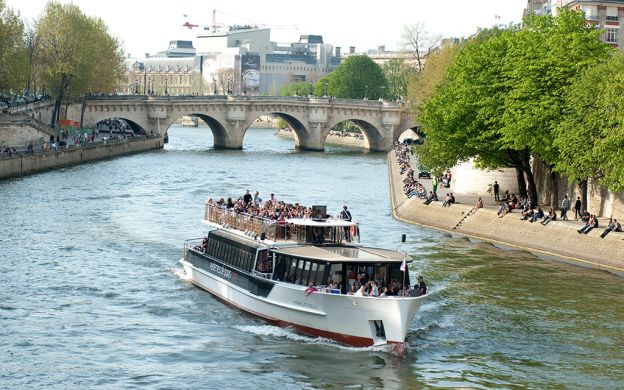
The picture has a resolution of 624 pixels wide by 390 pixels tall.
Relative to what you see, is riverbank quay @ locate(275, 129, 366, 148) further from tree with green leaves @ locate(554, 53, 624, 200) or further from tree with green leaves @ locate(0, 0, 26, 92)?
tree with green leaves @ locate(554, 53, 624, 200)

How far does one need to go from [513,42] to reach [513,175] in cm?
1077

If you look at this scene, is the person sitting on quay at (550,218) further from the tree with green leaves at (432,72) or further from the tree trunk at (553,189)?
the tree with green leaves at (432,72)

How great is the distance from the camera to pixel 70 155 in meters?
108

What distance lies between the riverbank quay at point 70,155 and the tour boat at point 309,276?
47132 mm

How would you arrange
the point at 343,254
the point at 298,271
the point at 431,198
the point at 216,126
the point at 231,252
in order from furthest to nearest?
the point at 216,126, the point at 431,198, the point at 231,252, the point at 343,254, the point at 298,271

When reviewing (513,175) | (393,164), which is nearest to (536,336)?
(513,175)

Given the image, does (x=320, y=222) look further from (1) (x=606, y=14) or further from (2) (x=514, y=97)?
(1) (x=606, y=14)

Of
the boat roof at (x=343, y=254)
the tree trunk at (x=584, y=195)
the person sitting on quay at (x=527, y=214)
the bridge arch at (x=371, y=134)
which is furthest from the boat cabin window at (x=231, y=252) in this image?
the bridge arch at (x=371, y=134)

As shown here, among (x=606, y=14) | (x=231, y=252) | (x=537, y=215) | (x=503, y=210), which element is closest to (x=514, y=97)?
(x=503, y=210)

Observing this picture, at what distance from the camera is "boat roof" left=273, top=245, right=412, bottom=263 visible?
1556 inches

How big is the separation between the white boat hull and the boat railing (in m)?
2.59

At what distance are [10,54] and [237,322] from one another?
7330 cm

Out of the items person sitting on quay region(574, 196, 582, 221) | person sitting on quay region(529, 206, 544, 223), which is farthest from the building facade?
person sitting on quay region(529, 206, 544, 223)

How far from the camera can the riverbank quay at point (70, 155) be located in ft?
301
